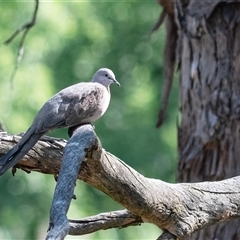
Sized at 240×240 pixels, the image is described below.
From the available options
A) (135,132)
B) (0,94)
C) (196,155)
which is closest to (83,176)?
(196,155)

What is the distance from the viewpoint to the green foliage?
988 centimetres

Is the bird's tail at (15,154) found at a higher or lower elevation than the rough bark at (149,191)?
higher

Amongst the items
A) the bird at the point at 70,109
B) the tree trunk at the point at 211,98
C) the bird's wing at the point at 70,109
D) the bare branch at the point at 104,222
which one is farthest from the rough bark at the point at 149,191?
the tree trunk at the point at 211,98

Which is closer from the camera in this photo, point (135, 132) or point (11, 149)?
point (11, 149)

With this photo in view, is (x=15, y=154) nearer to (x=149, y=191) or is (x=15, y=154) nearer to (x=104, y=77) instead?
(x=149, y=191)

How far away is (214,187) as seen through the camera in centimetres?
449

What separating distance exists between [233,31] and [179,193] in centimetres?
229

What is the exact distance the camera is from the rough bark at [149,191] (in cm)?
378

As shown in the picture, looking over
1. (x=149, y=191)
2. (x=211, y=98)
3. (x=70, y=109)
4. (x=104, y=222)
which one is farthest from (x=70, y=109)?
(x=211, y=98)

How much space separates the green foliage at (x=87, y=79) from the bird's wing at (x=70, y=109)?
4.90 meters

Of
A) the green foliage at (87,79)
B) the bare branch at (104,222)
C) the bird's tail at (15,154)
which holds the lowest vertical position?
the green foliage at (87,79)

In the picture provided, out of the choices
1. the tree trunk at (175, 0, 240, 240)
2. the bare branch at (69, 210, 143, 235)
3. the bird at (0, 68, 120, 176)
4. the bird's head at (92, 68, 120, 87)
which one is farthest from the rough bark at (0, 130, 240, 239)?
the tree trunk at (175, 0, 240, 240)

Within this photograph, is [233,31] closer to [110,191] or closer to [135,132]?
[110,191]

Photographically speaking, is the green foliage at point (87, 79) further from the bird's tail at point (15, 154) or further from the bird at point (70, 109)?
the bird's tail at point (15, 154)
